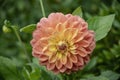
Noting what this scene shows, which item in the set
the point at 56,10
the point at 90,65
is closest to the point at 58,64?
the point at 90,65

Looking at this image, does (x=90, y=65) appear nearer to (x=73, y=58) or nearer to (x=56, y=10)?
(x=73, y=58)

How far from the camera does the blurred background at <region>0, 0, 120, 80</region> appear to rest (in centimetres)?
162

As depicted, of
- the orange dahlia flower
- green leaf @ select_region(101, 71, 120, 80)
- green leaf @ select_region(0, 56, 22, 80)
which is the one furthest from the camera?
green leaf @ select_region(101, 71, 120, 80)

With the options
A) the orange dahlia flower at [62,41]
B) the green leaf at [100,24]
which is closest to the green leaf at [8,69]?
the orange dahlia flower at [62,41]

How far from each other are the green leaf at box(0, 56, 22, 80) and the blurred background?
309 millimetres

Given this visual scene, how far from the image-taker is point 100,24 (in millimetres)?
1297

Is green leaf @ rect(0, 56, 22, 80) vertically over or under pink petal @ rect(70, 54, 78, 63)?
over

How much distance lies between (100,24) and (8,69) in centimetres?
34

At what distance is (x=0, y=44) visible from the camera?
260cm

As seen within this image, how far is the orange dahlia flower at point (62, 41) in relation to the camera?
1182 millimetres

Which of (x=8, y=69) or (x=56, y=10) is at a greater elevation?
(x=56, y=10)

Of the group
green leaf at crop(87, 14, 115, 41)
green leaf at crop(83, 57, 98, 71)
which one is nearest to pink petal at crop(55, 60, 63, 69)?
green leaf at crop(87, 14, 115, 41)

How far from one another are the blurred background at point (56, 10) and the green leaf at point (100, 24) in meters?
0.29

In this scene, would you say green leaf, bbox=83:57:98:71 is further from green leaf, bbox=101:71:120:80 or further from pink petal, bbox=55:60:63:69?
pink petal, bbox=55:60:63:69
